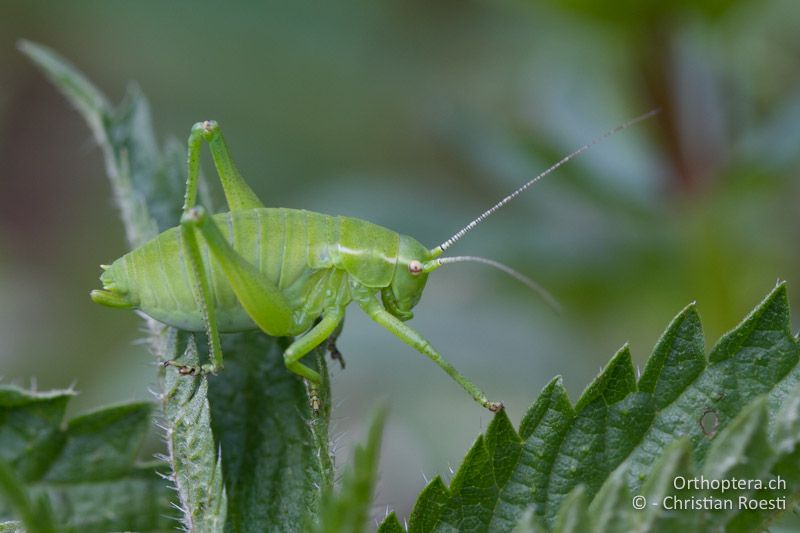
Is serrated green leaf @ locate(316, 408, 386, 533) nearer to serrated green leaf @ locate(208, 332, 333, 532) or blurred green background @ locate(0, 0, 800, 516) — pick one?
serrated green leaf @ locate(208, 332, 333, 532)

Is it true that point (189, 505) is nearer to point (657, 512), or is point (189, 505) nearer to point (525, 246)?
point (657, 512)

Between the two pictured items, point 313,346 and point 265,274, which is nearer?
point 313,346

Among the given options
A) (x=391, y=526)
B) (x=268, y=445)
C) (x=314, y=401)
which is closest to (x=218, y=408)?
(x=268, y=445)

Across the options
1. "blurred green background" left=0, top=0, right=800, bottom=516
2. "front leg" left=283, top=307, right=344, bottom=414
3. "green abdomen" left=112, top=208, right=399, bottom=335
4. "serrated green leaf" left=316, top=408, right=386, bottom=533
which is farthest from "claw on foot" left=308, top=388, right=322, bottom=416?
"serrated green leaf" left=316, top=408, right=386, bottom=533

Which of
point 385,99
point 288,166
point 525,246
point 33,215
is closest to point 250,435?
point 525,246

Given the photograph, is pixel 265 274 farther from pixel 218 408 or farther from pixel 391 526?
pixel 391 526
